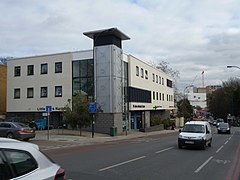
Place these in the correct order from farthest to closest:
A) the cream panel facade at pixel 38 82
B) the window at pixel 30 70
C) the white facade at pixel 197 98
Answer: the white facade at pixel 197 98 < the window at pixel 30 70 < the cream panel facade at pixel 38 82

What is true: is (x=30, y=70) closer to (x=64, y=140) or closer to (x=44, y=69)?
(x=44, y=69)

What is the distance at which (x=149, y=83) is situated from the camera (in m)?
61.4

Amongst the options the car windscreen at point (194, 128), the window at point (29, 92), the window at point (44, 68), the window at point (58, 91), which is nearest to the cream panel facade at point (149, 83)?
the window at point (58, 91)

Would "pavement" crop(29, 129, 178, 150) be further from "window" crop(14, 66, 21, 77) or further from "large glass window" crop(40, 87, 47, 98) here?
"window" crop(14, 66, 21, 77)

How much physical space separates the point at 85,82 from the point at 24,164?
41.7 meters

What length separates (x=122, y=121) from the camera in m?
46.0

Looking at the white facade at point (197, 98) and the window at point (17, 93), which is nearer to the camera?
the window at point (17, 93)

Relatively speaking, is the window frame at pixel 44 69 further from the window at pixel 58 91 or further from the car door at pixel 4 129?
the car door at pixel 4 129

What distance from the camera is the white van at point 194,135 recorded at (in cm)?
2045

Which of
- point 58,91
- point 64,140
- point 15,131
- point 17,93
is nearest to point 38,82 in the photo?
point 58,91

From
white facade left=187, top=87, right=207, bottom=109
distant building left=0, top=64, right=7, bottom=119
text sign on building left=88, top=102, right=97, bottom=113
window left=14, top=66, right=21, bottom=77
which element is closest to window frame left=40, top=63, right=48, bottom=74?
window left=14, top=66, right=21, bottom=77

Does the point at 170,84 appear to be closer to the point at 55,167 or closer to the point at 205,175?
the point at 205,175

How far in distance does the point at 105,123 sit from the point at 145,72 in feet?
59.4

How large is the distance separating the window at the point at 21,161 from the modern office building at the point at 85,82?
3749 cm
